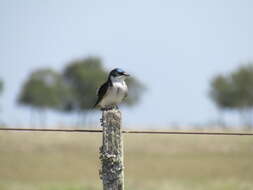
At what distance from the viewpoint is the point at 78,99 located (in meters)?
111

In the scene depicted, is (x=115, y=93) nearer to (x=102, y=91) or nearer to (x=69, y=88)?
(x=102, y=91)

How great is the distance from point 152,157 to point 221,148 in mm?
6157

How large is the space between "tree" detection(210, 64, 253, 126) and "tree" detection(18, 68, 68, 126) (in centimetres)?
1858

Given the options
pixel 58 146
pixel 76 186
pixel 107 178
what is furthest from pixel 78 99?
pixel 107 178

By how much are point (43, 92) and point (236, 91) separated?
22968mm

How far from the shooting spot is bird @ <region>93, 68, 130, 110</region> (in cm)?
1202

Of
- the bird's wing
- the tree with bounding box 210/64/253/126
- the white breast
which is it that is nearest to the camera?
the white breast

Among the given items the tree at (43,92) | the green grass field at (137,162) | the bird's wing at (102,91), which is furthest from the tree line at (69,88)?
the bird's wing at (102,91)

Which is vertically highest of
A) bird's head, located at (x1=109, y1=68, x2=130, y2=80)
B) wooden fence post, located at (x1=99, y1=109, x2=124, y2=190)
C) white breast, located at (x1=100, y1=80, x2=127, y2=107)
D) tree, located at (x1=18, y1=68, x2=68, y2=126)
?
tree, located at (x1=18, y1=68, x2=68, y2=126)

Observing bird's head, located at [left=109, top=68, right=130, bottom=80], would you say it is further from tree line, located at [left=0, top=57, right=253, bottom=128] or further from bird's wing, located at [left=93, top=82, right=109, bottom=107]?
tree line, located at [left=0, top=57, right=253, bottom=128]

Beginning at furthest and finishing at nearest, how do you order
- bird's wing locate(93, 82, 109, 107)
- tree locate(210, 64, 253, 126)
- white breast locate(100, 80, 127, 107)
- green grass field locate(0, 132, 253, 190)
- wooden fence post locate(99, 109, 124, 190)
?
1. tree locate(210, 64, 253, 126)
2. green grass field locate(0, 132, 253, 190)
3. bird's wing locate(93, 82, 109, 107)
4. white breast locate(100, 80, 127, 107)
5. wooden fence post locate(99, 109, 124, 190)

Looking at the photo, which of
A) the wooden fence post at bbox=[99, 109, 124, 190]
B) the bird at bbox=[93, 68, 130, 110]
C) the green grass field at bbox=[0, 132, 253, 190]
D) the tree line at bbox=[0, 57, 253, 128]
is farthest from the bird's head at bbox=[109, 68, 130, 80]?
the tree line at bbox=[0, 57, 253, 128]

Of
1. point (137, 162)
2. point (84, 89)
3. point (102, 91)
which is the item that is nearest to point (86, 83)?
point (84, 89)

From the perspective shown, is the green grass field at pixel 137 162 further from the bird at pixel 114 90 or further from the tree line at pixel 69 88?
the tree line at pixel 69 88
